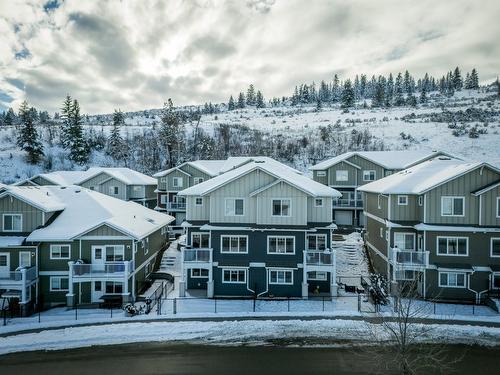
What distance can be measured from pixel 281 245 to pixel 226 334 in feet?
28.2

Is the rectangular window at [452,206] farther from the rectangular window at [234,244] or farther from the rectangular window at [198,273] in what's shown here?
the rectangular window at [198,273]

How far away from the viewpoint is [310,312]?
23.3m

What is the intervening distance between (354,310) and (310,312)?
3198mm

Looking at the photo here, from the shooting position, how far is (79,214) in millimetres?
27859

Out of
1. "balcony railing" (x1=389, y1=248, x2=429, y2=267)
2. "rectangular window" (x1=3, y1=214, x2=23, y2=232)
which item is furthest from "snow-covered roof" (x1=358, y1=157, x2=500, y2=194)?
"rectangular window" (x1=3, y1=214, x2=23, y2=232)

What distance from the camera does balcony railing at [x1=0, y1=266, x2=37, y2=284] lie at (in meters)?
23.6

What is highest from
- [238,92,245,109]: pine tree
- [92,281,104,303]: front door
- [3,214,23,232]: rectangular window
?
[238,92,245,109]: pine tree

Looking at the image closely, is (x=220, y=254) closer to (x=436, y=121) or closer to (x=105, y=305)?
(x=105, y=305)

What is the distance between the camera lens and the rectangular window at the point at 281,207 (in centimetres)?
2652

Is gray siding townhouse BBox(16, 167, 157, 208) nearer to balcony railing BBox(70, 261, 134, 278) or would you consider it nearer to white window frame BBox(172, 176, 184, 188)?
white window frame BBox(172, 176, 184, 188)

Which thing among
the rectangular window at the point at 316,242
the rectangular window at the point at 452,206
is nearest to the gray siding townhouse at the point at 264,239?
the rectangular window at the point at 316,242

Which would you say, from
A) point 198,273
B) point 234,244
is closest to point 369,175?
point 234,244

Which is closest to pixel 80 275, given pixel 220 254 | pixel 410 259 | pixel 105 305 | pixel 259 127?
pixel 105 305

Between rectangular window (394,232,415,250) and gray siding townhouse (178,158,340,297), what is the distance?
18.6ft
